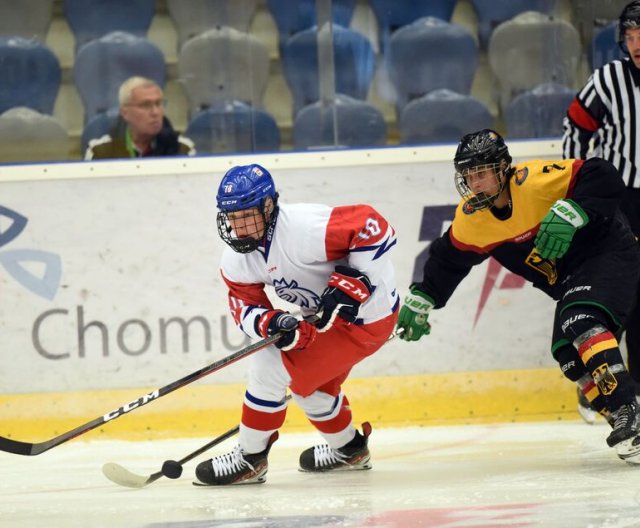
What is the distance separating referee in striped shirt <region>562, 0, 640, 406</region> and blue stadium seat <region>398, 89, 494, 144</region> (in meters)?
0.79

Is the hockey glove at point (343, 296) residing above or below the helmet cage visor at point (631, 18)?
below

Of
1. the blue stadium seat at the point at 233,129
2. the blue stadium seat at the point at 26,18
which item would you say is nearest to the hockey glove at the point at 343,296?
the blue stadium seat at the point at 233,129

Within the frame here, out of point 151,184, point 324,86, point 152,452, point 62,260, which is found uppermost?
point 324,86

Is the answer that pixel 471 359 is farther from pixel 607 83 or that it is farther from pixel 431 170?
pixel 607 83

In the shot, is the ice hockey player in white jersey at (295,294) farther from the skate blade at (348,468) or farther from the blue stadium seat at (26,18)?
the blue stadium seat at (26,18)

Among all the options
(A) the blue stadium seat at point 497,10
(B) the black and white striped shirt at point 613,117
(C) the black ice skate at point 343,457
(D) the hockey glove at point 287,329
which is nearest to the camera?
(D) the hockey glove at point 287,329

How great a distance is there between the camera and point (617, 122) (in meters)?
4.07

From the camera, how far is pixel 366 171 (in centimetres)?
463

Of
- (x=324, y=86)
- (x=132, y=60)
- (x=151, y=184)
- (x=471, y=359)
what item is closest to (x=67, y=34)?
(x=132, y=60)

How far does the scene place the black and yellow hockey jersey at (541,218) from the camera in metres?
3.29

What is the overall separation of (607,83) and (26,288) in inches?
96.7

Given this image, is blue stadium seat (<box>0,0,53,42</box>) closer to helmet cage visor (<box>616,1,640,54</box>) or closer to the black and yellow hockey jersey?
the black and yellow hockey jersey

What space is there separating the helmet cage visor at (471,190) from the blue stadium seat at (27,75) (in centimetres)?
227

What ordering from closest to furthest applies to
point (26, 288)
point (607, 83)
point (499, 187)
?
1. point (499, 187)
2. point (607, 83)
3. point (26, 288)
